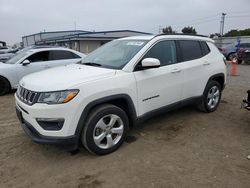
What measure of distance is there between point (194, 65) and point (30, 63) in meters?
5.48

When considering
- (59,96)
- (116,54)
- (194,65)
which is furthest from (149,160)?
(194,65)

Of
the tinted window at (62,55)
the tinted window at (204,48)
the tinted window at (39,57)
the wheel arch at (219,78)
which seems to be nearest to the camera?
the tinted window at (204,48)

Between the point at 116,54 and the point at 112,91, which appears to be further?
the point at 116,54

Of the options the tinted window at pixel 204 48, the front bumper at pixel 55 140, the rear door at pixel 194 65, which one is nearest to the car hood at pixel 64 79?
the front bumper at pixel 55 140

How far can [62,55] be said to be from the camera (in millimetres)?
8062

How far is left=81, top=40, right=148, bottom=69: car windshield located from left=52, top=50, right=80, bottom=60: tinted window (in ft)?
13.1

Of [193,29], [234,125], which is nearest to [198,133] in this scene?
[234,125]

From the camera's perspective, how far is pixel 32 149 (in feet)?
11.6

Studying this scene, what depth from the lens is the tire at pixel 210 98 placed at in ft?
15.9

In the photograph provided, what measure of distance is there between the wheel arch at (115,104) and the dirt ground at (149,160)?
0.53m

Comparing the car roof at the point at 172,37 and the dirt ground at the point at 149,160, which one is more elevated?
the car roof at the point at 172,37

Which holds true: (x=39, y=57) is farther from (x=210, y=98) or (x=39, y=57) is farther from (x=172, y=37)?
(x=210, y=98)

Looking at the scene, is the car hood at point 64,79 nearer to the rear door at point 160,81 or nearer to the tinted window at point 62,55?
the rear door at point 160,81

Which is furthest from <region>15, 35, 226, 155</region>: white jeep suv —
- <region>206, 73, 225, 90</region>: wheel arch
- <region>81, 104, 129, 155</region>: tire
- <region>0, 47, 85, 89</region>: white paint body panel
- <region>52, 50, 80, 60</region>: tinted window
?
<region>52, 50, 80, 60</region>: tinted window
